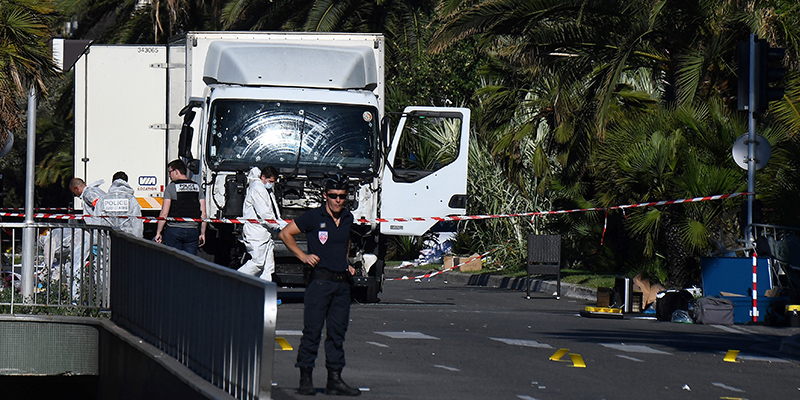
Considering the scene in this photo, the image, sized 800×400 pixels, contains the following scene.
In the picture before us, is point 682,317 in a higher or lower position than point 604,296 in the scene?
lower

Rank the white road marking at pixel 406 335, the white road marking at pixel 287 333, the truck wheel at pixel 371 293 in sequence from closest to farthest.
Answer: the white road marking at pixel 287 333 < the white road marking at pixel 406 335 < the truck wheel at pixel 371 293

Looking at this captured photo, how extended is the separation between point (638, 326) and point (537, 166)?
8432mm

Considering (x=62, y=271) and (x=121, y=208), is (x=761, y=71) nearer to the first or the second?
(x=121, y=208)

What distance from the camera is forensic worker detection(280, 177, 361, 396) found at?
7934 millimetres

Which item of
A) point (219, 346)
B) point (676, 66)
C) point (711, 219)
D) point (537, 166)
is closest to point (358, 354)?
point (219, 346)

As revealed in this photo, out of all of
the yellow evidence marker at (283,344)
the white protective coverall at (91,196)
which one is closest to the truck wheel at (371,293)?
the white protective coverall at (91,196)

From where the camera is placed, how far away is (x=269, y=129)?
15.6m

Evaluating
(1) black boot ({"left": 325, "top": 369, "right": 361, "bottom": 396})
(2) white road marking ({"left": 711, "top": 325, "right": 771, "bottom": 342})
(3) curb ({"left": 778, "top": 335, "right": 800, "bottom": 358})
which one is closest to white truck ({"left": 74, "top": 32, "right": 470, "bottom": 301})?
(2) white road marking ({"left": 711, "top": 325, "right": 771, "bottom": 342})

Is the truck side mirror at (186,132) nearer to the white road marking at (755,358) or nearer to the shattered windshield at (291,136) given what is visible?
the shattered windshield at (291,136)

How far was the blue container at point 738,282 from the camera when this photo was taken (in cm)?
1419

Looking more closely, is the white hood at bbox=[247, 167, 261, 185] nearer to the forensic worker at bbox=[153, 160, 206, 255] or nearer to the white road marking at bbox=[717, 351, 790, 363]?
the forensic worker at bbox=[153, 160, 206, 255]

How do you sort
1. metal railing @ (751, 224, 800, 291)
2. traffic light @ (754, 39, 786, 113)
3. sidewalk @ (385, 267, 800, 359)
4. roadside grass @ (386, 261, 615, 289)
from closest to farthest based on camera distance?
sidewalk @ (385, 267, 800, 359) < metal railing @ (751, 224, 800, 291) < traffic light @ (754, 39, 786, 113) < roadside grass @ (386, 261, 615, 289)

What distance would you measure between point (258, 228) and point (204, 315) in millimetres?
7755

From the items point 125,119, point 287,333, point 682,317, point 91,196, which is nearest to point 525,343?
point 287,333
